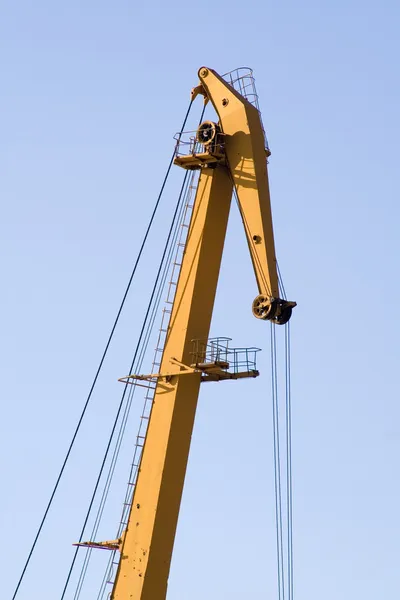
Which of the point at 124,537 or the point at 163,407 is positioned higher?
the point at 163,407

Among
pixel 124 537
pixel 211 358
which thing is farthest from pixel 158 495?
pixel 211 358

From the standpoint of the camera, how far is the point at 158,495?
97.5 ft

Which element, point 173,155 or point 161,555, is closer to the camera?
point 161,555

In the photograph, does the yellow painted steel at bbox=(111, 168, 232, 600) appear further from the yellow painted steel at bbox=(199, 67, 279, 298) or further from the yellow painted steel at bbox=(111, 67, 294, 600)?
the yellow painted steel at bbox=(199, 67, 279, 298)

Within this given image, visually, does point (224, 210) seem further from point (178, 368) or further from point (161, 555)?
point (161, 555)

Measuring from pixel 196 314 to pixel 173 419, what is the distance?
242cm

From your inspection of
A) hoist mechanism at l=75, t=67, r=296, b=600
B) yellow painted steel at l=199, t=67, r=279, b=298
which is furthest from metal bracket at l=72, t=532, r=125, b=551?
yellow painted steel at l=199, t=67, r=279, b=298

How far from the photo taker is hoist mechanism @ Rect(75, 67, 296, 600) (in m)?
29.7

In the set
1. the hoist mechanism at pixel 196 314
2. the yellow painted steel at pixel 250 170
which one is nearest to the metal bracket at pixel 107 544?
the hoist mechanism at pixel 196 314

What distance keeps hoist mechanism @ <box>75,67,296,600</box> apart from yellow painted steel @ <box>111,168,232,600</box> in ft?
0.07

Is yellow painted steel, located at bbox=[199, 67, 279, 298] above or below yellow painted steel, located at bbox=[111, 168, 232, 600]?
above

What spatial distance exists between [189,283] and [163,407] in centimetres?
281

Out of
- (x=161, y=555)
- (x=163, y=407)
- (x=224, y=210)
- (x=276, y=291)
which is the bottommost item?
(x=161, y=555)

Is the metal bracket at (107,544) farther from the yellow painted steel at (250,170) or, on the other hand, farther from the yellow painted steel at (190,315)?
the yellow painted steel at (250,170)
